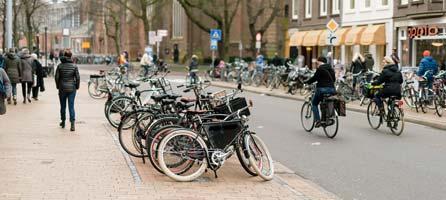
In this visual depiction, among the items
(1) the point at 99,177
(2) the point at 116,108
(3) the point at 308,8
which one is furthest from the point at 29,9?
(1) the point at 99,177

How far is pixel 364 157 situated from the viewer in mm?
11633

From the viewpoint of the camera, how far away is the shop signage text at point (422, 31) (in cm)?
3125

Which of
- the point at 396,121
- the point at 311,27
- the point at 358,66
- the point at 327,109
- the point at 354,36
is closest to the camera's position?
the point at 327,109

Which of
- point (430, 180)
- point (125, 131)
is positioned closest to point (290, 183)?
point (430, 180)

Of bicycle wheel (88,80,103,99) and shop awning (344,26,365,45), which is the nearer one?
bicycle wheel (88,80,103,99)

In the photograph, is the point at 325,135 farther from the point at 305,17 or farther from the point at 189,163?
the point at 305,17

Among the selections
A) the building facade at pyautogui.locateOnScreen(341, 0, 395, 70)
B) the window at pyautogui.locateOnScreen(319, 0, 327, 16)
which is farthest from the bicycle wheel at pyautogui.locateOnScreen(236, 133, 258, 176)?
the window at pyautogui.locateOnScreen(319, 0, 327, 16)

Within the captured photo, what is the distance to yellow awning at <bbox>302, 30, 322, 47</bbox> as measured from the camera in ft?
138

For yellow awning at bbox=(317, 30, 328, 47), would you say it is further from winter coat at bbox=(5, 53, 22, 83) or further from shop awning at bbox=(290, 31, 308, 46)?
winter coat at bbox=(5, 53, 22, 83)

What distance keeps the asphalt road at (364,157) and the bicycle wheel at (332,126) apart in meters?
0.19

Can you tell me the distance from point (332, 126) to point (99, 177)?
6.78 metres

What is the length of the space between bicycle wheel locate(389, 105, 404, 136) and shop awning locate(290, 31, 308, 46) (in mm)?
29841

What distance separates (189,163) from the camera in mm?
8766

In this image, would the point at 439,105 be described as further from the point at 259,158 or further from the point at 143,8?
the point at 143,8
